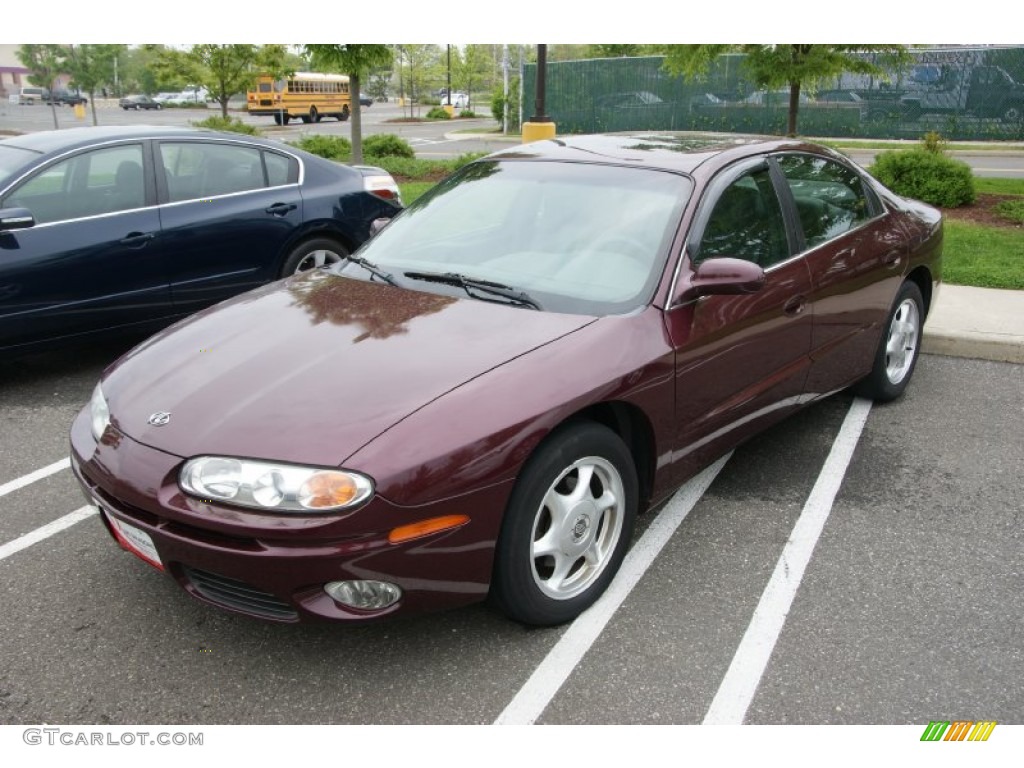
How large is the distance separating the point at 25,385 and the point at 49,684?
3196mm

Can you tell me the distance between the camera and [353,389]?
8.95 ft

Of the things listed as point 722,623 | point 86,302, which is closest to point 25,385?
point 86,302

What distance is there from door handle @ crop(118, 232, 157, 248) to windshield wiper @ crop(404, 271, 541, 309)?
2553 mm

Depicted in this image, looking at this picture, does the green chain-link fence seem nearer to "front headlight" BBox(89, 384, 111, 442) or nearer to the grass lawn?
the grass lawn

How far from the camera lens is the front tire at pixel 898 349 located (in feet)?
16.0

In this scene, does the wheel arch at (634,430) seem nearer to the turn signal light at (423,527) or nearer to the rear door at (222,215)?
the turn signal light at (423,527)

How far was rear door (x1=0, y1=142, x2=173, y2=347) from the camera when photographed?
5.02m

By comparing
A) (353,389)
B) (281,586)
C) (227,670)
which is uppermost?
(353,389)

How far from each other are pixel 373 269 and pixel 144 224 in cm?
239

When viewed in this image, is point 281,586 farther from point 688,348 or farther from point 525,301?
point 688,348

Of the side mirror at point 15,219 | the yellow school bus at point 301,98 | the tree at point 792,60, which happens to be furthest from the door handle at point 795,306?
the yellow school bus at point 301,98

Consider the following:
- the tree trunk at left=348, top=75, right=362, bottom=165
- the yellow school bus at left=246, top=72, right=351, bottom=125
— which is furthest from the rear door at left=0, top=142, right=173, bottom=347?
the yellow school bus at left=246, top=72, right=351, bottom=125

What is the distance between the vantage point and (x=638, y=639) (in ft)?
9.70

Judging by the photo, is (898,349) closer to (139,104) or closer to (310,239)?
(310,239)
